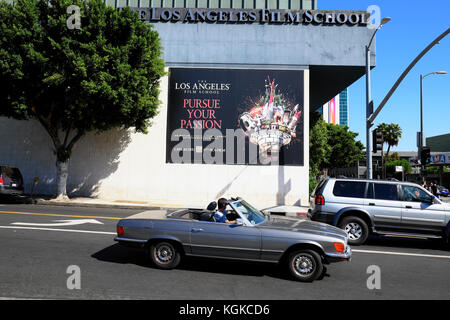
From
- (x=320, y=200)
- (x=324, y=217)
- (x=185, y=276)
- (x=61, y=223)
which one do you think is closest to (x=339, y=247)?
(x=185, y=276)

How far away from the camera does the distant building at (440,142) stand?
81.9 metres

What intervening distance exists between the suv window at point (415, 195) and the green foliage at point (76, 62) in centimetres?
1258

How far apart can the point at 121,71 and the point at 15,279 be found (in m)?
12.1

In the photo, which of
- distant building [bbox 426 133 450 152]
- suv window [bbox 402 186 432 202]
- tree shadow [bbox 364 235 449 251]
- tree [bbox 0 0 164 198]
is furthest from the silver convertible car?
distant building [bbox 426 133 450 152]

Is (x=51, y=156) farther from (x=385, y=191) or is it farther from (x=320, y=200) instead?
(x=385, y=191)

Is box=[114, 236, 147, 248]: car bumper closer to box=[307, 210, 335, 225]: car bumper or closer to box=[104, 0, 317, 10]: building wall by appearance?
box=[307, 210, 335, 225]: car bumper

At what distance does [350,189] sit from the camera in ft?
29.3

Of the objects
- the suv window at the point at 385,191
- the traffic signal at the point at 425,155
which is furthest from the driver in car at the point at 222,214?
the traffic signal at the point at 425,155

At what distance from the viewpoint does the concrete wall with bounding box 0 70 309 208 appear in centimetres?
1944

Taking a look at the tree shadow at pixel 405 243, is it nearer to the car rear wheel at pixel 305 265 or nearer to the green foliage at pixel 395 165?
the car rear wheel at pixel 305 265

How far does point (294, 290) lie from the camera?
505 centimetres

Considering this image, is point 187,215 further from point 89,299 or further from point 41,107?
point 41,107
